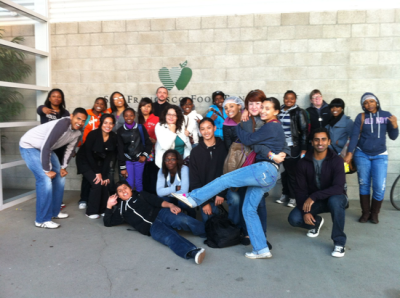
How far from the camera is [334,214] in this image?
3488 millimetres

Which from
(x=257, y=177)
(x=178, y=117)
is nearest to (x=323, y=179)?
(x=257, y=177)

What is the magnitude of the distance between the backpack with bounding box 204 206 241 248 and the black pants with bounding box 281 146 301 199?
1517 millimetres

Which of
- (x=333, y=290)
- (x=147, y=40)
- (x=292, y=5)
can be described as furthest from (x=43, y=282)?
(x=292, y=5)

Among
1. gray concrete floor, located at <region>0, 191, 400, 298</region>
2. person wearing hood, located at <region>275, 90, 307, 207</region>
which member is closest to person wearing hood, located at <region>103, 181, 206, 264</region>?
gray concrete floor, located at <region>0, 191, 400, 298</region>

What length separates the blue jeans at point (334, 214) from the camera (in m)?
3.40

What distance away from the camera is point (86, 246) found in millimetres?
3602

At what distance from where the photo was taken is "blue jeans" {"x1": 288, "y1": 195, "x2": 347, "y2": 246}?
11.2 feet

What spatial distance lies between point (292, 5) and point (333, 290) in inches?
181

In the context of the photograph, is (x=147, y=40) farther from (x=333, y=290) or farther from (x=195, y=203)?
(x=333, y=290)

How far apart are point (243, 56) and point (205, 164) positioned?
2.59 meters

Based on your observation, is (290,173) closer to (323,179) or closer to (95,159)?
(323,179)

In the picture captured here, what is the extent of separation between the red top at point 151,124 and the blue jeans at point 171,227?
155cm

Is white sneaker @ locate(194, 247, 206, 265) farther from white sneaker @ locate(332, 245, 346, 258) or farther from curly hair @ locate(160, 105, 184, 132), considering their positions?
curly hair @ locate(160, 105, 184, 132)

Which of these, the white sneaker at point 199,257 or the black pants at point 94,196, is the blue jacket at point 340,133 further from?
the black pants at point 94,196
